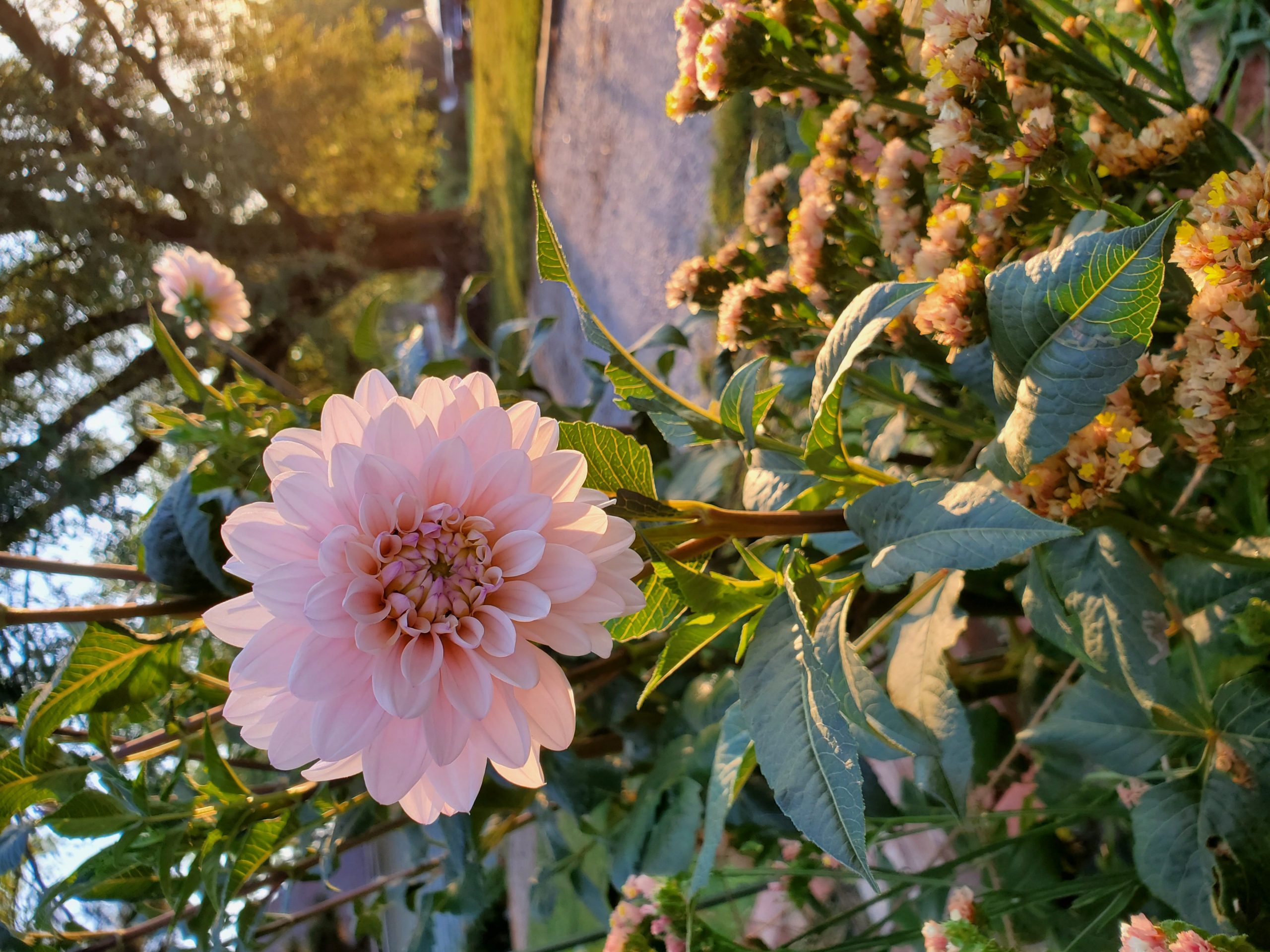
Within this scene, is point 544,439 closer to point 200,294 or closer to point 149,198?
point 200,294

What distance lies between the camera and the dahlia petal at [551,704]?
332 mm

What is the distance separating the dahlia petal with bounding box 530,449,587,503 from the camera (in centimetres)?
33

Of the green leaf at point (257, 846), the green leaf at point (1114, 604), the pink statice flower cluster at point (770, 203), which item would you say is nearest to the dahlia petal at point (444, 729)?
the green leaf at point (1114, 604)

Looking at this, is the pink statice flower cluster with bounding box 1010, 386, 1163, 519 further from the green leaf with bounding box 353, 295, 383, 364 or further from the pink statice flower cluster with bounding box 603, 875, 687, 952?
the green leaf with bounding box 353, 295, 383, 364

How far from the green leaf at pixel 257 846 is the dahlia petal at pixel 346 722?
1.30 ft

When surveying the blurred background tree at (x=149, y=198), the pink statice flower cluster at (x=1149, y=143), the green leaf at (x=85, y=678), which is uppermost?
the blurred background tree at (x=149, y=198)

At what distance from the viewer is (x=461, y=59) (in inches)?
276

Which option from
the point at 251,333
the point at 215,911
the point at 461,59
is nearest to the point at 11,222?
the point at 251,333

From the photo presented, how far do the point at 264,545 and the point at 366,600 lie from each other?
0.05 metres

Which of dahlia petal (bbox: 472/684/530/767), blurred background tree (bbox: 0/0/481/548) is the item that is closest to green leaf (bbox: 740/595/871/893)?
dahlia petal (bbox: 472/684/530/767)

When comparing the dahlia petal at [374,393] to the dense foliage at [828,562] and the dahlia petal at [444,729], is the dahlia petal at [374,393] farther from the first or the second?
the dahlia petal at [444,729]

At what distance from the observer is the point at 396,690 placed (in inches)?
11.7

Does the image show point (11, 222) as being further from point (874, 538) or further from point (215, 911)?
point (874, 538)

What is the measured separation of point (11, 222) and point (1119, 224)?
114 inches
